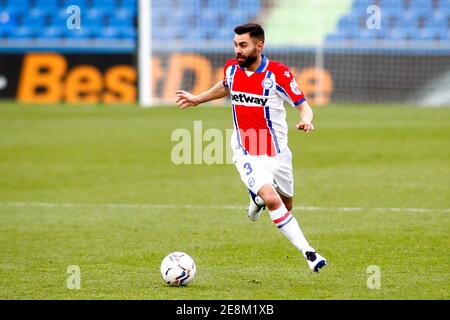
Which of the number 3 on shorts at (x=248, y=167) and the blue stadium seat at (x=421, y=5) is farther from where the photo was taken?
the blue stadium seat at (x=421, y=5)

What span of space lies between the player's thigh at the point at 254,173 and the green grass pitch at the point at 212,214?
0.77 metres

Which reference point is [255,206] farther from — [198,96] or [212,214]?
[212,214]

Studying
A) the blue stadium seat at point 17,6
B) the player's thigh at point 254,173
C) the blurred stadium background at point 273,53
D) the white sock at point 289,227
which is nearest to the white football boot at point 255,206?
the player's thigh at point 254,173

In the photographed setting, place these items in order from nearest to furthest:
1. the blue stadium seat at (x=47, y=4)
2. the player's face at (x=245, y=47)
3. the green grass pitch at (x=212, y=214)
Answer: the green grass pitch at (x=212, y=214) < the player's face at (x=245, y=47) < the blue stadium seat at (x=47, y=4)

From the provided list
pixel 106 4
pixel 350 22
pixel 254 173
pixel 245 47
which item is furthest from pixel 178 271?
pixel 106 4

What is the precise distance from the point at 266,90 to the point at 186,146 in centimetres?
1226

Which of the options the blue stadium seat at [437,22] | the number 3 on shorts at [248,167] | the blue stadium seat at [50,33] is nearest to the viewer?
the number 3 on shorts at [248,167]

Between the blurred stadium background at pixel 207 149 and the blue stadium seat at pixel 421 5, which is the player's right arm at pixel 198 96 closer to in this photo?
the blurred stadium background at pixel 207 149

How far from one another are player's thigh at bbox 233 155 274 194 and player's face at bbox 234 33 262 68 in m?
0.86

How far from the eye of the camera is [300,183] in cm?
1424

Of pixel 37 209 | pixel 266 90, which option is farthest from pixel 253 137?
pixel 37 209

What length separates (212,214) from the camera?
38.5 ft

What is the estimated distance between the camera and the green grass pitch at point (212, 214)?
7691 mm

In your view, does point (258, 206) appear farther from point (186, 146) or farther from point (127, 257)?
point (186, 146)
